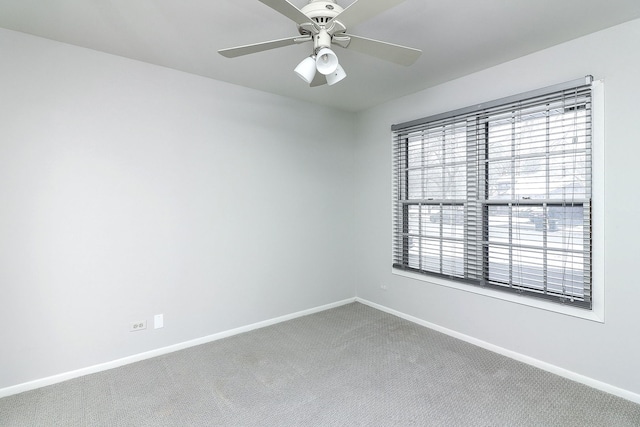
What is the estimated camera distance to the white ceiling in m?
1.97

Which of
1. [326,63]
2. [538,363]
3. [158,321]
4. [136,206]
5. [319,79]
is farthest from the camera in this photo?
[158,321]

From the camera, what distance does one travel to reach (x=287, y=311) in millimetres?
3686

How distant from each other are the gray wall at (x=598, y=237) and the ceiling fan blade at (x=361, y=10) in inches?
73.2

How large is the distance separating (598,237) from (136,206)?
3.63 meters

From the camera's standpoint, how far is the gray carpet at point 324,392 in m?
2.00

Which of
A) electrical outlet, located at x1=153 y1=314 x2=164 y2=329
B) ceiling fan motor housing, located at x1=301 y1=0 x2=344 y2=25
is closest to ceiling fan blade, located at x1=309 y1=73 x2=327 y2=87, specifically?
ceiling fan motor housing, located at x1=301 y1=0 x2=344 y2=25

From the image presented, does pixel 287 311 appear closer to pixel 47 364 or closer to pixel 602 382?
pixel 47 364

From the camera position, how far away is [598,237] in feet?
7.47

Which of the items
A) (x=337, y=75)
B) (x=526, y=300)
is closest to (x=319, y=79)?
(x=337, y=75)

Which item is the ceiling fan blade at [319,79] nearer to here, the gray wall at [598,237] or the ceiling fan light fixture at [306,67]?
Answer: the ceiling fan light fixture at [306,67]

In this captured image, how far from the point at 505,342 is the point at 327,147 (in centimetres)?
279

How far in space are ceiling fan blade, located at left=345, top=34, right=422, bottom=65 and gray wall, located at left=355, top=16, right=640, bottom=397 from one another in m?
1.46

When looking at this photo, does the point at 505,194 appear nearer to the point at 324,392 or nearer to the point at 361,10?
the point at 361,10

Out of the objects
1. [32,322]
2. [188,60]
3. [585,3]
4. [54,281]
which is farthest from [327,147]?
[32,322]
